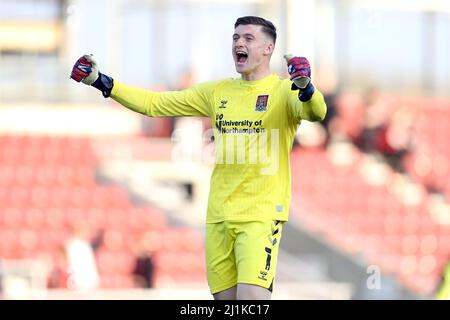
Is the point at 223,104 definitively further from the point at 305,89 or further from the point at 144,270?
the point at 144,270

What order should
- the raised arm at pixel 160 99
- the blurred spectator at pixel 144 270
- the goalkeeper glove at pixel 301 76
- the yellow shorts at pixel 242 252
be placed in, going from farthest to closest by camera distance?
the blurred spectator at pixel 144 270, the raised arm at pixel 160 99, the yellow shorts at pixel 242 252, the goalkeeper glove at pixel 301 76

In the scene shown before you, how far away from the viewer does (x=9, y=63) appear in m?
21.3

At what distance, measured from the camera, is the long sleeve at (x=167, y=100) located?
7.23 m

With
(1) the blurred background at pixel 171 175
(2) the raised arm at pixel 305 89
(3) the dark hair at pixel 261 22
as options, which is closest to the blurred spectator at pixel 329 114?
(1) the blurred background at pixel 171 175

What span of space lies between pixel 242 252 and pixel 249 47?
1282mm

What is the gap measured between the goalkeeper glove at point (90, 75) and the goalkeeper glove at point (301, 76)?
1357 millimetres

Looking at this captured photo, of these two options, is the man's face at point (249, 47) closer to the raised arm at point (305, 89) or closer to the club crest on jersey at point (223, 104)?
the club crest on jersey at point (223, 104)

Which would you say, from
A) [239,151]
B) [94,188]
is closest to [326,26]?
[94,188]

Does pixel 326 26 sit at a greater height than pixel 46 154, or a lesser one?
greater

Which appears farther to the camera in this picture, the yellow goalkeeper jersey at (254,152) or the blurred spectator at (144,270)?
the blurred spectator at (144,270)

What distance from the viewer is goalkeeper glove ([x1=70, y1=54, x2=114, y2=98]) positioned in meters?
6.99
